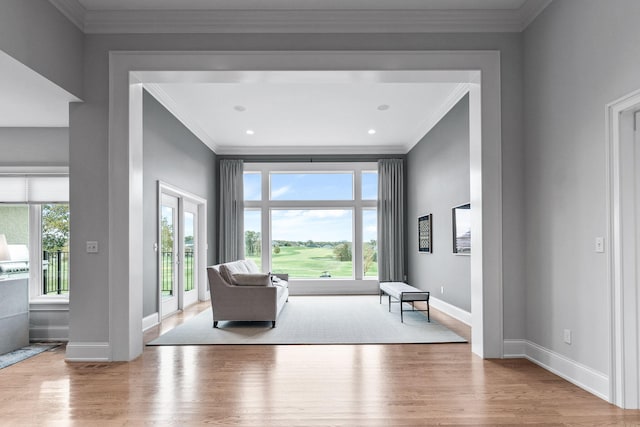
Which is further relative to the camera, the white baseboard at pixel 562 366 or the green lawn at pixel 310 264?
the green lawn at pixel 310 264

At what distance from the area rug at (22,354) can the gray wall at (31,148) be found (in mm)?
2054

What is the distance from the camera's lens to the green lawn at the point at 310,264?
9.30m

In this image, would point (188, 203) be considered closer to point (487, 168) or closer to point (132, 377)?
point (132, 377)

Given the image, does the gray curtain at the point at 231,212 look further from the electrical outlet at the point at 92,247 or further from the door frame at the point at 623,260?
the door frame at the point at 623,260

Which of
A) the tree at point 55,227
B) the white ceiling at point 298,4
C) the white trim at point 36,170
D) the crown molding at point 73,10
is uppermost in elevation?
the white ceiling at point 298,4

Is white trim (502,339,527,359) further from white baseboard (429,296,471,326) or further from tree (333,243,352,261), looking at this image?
tree (333,243,352,261)

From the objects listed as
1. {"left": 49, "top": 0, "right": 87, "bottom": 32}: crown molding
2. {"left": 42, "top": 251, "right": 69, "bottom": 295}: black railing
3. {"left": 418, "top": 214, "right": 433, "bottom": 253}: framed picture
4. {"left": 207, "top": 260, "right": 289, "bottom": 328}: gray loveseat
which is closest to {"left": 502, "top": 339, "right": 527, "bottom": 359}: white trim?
{"left": 207, "top": 260, "right": 289, "bottom": 328}: gray loveseat

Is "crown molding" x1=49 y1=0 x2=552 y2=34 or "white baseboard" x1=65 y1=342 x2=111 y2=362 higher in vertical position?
"crown molding" x1=49 y1=0 x2=552 y2=34

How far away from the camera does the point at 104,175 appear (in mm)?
3943

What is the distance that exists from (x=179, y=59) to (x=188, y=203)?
3834 millimetres

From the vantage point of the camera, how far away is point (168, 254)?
645 centimetres

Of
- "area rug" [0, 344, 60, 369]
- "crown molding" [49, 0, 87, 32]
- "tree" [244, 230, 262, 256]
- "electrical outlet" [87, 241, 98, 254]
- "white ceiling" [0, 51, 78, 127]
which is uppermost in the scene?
"crown molding" [49, 0, 87, 32]

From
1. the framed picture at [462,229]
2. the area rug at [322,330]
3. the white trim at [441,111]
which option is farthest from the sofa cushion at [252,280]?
the white trim at [441,111]

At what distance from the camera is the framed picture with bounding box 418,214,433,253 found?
7336mm
